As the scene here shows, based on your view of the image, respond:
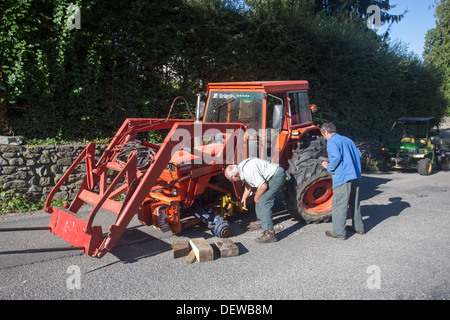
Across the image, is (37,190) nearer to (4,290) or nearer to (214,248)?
(4,290)

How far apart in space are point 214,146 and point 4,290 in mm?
3294

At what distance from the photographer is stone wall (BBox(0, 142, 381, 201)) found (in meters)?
6.36

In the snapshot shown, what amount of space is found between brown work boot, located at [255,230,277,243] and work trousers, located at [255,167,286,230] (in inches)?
2.4

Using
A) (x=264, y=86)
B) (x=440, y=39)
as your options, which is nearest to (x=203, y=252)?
(x=264, y=86)

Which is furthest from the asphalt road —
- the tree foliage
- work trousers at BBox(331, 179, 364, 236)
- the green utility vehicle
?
the green utility vehicle

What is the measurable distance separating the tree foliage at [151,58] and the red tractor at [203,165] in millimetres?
2554

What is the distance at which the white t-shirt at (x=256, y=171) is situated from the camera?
4.68 m

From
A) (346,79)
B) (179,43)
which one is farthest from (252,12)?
(346,79)

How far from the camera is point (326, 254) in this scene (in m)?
4.47

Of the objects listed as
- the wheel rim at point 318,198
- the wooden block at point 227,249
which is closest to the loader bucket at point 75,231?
the wooden block at point 227,249

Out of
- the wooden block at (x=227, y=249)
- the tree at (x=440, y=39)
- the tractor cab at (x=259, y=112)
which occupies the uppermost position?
the tree at (x=440, y=39)

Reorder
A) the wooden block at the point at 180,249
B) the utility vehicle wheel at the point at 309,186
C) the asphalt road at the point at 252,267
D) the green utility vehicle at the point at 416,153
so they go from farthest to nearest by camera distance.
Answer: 1. the green utility vehicle at the point at 416,153
2. the utility vehicle wheel at the point at 309,186
3. the wooden block at the point at 180,249
4. the asphalt road at the point at 252,267

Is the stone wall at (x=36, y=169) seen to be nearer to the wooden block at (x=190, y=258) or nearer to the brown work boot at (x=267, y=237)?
the wooden block at (x=190, y=258)

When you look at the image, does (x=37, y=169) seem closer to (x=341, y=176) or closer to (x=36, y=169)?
(x=36, y=169)
